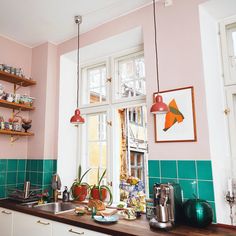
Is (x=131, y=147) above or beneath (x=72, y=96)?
beneath

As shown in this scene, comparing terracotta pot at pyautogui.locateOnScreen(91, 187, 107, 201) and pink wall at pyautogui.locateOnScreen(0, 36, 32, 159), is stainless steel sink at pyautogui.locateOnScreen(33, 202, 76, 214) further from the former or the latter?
pink wall at pyautogui.locateOnScreen(0, 36, 32, 159)

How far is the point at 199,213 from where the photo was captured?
5.31 ft

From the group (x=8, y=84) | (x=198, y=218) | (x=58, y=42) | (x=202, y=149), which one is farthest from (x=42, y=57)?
(x=198, y=218)

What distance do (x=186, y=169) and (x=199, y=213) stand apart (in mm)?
367

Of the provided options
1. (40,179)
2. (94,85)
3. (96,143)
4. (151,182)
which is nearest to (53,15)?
(94,85)

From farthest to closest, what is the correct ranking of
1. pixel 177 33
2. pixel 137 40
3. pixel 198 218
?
pixel 137 40 < pixel 177 33 < pixel 198 218

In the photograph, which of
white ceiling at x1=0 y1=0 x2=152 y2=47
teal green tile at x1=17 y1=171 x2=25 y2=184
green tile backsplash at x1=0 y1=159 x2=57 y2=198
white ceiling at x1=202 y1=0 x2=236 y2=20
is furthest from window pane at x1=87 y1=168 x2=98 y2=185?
white ceiling at x1=202 y1=0 x2=236 y2=20

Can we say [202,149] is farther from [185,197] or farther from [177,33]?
[177,33]

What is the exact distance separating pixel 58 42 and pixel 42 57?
30 centimetres

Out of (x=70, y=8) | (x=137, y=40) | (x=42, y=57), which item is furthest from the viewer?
(x=42, y=57)

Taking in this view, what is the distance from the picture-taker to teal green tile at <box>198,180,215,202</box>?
1748 mm

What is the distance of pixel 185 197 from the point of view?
185 cm

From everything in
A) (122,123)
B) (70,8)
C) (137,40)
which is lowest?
(122,123)

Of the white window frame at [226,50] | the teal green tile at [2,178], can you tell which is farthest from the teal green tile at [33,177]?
the white window frame at [226,50]
